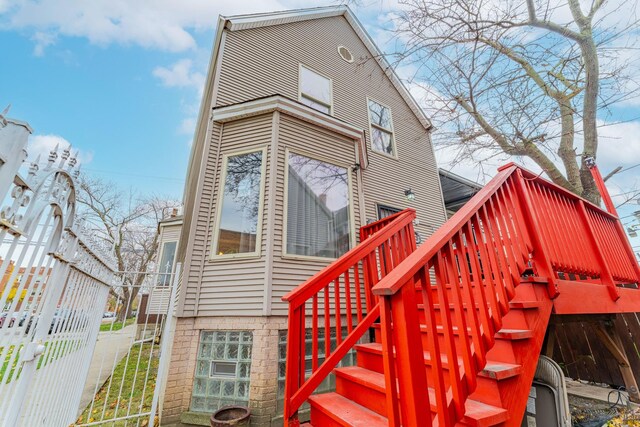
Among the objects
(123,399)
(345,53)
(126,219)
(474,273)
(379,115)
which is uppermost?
(345,53)

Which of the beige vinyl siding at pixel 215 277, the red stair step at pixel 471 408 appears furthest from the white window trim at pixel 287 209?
the red stair step at pixel 471 408

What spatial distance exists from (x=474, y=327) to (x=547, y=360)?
1414mm

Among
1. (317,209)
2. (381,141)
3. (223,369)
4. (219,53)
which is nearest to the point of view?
(223,369)

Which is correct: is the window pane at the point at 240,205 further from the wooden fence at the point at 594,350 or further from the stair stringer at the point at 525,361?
the wooden fence at the point at 594,350

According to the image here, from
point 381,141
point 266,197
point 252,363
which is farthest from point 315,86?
point 252,363

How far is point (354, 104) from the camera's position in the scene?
292 inches

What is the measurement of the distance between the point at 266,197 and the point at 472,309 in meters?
→ 3.45

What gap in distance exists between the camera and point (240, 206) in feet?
14.7

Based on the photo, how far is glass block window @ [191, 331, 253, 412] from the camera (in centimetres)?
356

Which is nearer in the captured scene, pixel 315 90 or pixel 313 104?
pixel 313 104

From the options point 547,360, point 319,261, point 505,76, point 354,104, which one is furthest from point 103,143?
point 547,360

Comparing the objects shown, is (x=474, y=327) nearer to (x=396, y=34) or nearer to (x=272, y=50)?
(x=396, y=34)

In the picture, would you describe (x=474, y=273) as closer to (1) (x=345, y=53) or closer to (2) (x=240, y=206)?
(2) (x=240, y=206)

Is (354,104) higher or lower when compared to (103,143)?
lower
